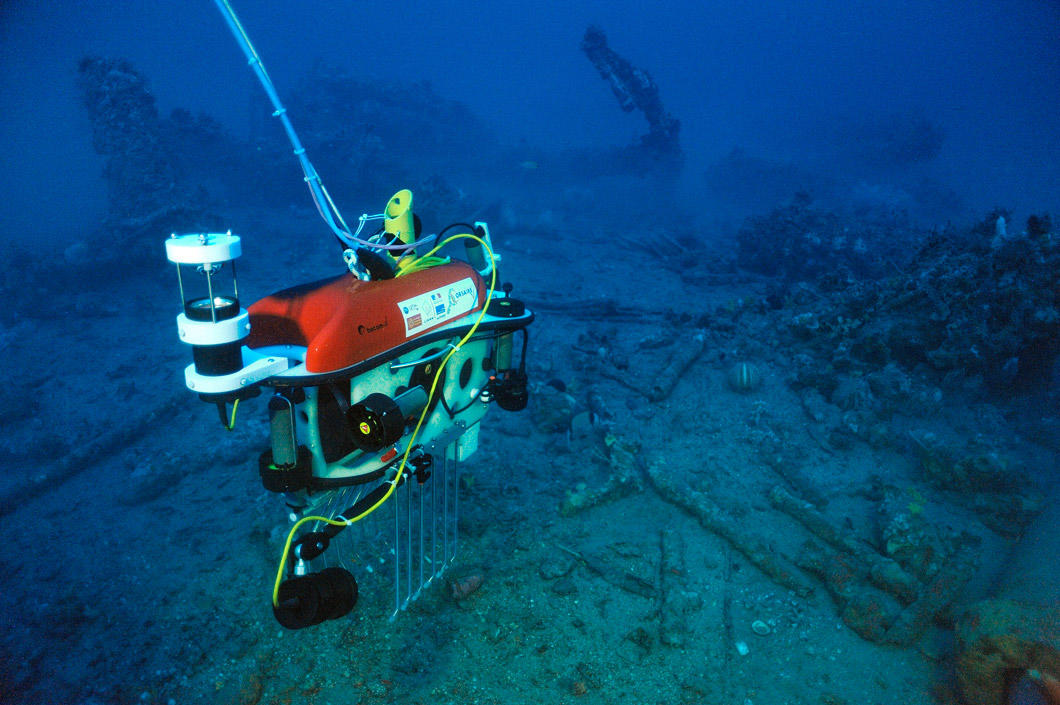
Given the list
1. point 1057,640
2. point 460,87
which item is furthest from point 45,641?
point 460,87

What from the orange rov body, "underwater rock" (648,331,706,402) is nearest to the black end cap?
the orange rov body

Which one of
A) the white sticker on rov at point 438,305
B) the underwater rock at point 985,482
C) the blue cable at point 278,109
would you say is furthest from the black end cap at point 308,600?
the underwater rock at point 985,482

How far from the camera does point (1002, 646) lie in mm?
2850

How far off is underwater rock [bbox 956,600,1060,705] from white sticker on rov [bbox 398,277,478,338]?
3.60m

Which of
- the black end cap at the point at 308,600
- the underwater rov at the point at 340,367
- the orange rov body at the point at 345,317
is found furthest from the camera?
the orange rov body at the point at 345,317

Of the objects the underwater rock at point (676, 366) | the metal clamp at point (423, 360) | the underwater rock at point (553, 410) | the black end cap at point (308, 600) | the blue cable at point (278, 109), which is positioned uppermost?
the blue cable at point (278, 109)

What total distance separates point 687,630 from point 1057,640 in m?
1.96

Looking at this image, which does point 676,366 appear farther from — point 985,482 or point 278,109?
point 278,109

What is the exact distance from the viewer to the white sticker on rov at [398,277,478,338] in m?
2.80

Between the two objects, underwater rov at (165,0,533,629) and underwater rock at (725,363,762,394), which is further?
underwater rock at (725,363,762,394)

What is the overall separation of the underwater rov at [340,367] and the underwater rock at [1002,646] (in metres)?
3.15

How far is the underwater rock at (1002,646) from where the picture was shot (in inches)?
107

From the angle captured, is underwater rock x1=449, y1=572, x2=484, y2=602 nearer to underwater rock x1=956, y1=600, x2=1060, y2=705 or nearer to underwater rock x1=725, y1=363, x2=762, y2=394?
underwater rock x1=956, y1=600, x2=1060, y2=705

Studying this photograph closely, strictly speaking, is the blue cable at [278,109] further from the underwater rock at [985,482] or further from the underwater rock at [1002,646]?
the underwater rock at [985,482]
